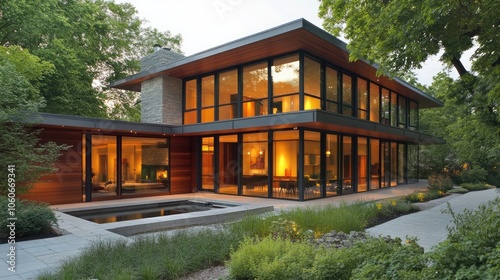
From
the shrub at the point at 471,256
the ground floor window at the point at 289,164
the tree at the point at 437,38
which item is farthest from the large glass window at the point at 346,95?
the shrub at the point at 471,256

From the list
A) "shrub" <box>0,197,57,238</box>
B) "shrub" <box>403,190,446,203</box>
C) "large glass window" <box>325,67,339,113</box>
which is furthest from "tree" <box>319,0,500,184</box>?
"shrub" <box>0,197,57,238</box>

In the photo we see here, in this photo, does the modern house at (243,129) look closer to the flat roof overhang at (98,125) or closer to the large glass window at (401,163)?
the flat roof overhang at (98,125)

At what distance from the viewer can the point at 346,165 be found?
15242 millimetres

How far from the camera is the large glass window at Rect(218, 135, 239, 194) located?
14.6 meters

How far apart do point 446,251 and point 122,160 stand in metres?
13.2

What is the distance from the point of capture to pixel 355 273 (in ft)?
11.0

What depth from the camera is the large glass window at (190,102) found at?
1568 cm

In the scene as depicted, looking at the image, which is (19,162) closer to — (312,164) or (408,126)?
(312,164)

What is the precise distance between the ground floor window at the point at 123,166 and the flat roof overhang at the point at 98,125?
52cm

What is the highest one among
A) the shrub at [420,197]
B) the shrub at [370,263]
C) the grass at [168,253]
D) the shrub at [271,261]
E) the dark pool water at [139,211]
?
the shrub at [370,263]

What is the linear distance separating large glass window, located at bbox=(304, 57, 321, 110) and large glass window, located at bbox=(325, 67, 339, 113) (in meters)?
0.64

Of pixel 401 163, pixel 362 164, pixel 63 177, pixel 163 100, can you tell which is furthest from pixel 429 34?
pixel 401 163

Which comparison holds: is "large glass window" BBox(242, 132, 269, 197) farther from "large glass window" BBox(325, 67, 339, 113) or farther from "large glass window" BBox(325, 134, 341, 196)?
"large glass window" BBox(325, 67, 339, 113)

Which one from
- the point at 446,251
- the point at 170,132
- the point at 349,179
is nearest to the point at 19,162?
the point at 170,132
